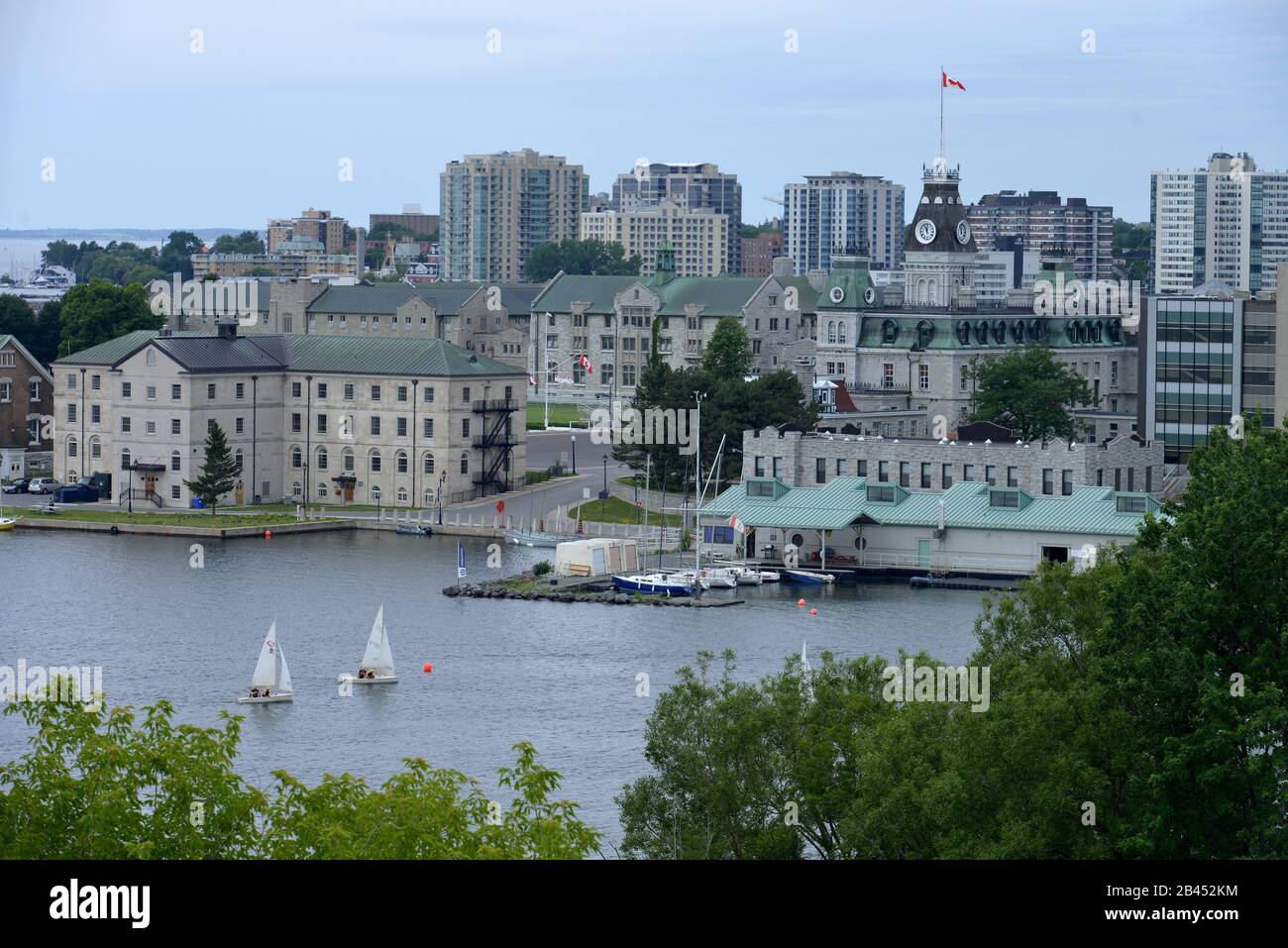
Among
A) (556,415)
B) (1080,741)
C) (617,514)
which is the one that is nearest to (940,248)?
(556,415)

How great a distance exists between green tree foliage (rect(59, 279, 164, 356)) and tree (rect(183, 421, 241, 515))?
95.3 feet

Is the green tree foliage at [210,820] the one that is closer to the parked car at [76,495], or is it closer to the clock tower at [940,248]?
the parked car at [76,495]

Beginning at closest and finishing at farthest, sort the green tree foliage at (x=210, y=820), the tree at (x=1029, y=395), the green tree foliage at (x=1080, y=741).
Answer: the green tree foliage at (x=210, y=820) < the green tree foliage at (x=1080, y=741) < the tree at (x=1029, y=395)

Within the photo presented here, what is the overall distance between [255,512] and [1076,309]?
3842cm

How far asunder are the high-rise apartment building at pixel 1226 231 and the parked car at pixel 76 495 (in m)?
128

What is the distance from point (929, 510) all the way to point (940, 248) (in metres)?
35.1

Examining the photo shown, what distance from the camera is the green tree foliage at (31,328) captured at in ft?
344

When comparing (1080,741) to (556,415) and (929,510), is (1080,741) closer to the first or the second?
(929,510)

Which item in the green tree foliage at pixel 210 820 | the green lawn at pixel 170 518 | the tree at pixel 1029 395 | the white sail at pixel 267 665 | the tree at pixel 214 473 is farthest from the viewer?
the tree at pixel 1029 395

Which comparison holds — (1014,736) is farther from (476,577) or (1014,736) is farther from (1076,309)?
(1076,309)

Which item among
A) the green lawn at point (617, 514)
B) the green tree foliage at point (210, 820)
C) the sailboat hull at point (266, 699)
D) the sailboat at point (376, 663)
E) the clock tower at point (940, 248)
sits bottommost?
the sailboat hull at point (266, 699)

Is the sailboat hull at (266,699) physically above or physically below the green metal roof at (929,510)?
below

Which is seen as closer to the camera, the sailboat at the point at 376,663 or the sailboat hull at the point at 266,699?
the sailboat hull at the point at 266,699

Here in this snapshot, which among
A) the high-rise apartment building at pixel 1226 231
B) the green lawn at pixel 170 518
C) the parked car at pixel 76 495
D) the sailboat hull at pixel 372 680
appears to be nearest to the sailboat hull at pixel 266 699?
the sailboat hull at pixel 372 680
